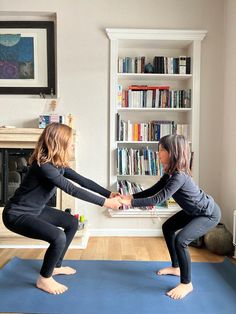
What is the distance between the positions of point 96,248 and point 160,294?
1.10 metres

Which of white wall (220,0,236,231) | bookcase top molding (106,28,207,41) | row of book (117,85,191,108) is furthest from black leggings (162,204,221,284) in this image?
bookcase top molding (106,28,207,41)

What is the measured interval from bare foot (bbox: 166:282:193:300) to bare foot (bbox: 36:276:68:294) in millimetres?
695

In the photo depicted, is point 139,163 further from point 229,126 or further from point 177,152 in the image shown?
point 177,152

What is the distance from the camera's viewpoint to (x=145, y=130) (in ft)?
11.7

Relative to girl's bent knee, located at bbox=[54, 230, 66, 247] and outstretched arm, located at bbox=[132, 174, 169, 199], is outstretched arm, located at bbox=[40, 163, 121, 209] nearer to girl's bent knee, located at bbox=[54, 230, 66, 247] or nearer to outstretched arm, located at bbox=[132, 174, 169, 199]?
girl's bent knee, located at bbox=[54, 230, 66, 247]

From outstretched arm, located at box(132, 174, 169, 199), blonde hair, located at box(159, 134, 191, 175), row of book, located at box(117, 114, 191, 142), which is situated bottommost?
outstretched arm, located at box(132, 174, 169, 199)

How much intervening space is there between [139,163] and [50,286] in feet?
5.78

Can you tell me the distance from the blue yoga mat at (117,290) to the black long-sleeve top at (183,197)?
53 cm

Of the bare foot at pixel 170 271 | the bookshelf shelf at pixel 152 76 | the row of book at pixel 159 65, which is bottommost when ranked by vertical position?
the bare foot at pixel 170 271

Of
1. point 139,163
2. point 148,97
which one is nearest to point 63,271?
point 139,163

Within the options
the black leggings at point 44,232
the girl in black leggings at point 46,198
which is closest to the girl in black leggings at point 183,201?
the girl in black leggings at point 46,198

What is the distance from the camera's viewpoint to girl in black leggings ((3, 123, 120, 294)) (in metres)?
2.08

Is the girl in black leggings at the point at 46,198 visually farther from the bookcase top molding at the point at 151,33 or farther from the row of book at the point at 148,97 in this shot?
the bookcase top molding at the point at 151,33

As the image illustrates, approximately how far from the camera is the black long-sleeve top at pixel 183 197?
6.86 feet
